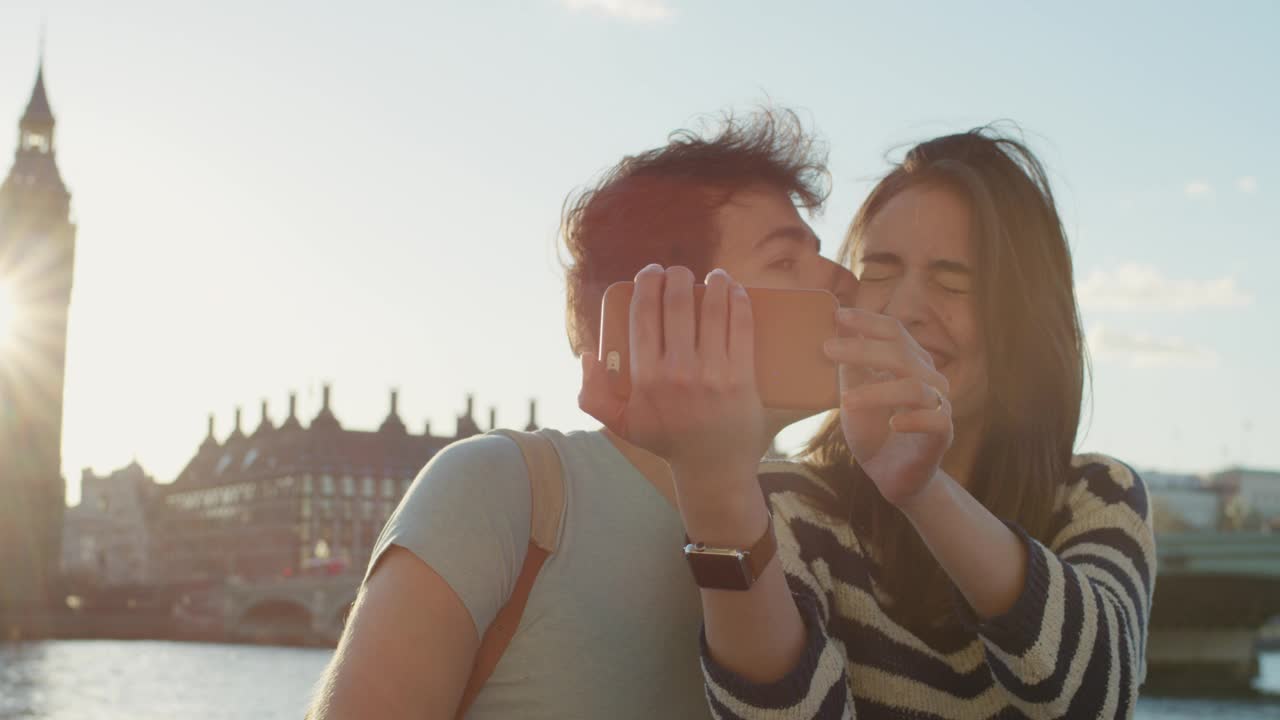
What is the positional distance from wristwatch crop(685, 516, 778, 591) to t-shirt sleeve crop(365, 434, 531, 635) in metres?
0.21

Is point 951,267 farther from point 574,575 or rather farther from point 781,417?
point 574,575

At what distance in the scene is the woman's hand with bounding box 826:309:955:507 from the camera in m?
1.28

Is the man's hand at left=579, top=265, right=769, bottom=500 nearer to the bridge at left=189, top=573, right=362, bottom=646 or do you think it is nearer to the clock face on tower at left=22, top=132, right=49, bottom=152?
the bridge at left=189, top=573, right=362, bottom=646

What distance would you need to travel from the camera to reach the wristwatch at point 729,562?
1264 mm

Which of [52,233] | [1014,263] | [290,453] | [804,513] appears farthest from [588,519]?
[52,233]

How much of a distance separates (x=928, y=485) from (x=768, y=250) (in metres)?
0.46

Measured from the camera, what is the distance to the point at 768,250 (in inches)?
68.2

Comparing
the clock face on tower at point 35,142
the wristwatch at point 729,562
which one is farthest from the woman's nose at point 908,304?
the clock face on tower at point 35,142

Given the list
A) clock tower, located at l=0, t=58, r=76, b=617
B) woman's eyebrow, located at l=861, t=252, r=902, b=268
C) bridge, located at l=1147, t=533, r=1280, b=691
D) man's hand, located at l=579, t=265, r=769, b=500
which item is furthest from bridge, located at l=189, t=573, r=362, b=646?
man's hand, located at l=579, t=265, r=769, b=500

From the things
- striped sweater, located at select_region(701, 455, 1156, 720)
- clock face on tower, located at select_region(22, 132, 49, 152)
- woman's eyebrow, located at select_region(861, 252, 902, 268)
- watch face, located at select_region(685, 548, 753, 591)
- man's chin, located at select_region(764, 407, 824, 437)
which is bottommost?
striped sweater, located at select_region(701, 455, 1156, 720)

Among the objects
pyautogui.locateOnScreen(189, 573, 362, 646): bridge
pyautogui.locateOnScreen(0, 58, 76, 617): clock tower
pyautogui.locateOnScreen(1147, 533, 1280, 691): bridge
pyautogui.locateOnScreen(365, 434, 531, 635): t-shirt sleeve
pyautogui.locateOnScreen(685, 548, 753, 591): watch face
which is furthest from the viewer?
pyautogui.locateOnScreen(0, 58, 76, 617): clock tower

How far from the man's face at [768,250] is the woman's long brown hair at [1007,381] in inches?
8.2

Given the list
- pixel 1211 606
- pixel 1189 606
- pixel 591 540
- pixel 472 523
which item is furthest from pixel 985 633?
pixel 1211 606

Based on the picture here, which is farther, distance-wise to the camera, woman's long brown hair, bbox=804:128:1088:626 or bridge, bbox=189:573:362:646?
bridge, bbox=189:573:362:646
